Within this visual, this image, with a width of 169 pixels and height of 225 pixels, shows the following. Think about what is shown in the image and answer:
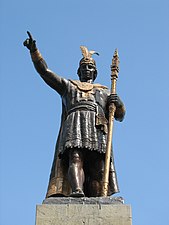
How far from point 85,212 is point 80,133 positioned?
70.8 inches

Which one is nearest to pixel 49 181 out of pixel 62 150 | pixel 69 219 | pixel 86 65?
pixel 62 150

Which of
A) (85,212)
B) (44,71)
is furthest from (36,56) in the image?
(85,212)

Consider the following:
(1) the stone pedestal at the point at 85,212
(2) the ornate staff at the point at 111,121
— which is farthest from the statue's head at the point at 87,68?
(1) the stone pedestal at the point at 85,212

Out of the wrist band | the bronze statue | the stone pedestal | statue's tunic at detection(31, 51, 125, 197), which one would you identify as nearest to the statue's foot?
the bronze statue

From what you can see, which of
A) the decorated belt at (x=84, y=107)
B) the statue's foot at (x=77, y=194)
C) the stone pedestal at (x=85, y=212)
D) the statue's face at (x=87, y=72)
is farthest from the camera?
the statue's face at (x=87, y=72)

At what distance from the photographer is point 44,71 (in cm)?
1177

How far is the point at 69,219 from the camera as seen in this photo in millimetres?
9852

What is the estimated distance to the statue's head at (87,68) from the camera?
12203mm

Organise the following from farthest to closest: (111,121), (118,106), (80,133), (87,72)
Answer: (87,72)
(118,106)
(111,121)
(80,133)

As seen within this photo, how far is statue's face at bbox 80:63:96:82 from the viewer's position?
480 inches

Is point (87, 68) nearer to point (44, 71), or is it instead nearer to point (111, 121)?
point (44, 71)

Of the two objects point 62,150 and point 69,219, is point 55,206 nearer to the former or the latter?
point 69,219

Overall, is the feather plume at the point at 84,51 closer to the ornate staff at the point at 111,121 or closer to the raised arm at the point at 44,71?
the ornate staff at the point at 111,121

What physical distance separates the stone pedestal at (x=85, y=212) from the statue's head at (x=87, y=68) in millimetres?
3114
